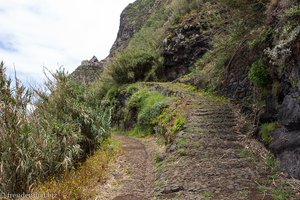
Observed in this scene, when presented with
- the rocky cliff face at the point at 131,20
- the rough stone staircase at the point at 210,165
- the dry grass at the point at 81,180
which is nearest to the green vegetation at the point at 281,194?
the rough stone staircase at the point at 210,165

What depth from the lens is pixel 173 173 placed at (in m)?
7.66

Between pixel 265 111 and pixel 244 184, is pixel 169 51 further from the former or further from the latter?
pixel 244 184

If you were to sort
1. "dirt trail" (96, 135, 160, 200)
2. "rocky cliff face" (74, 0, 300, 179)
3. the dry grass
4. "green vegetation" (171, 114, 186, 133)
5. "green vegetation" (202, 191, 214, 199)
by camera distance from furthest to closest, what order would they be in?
1. "green vegetation" (171, 114, 186, 133)
2. "dirt trail" (96, 135, 160, 200)
3. the dry grass
4. "rocky cliff face" (74, 0, 300, 179)
5. "green vegetation" (202, 191, 214, 199)

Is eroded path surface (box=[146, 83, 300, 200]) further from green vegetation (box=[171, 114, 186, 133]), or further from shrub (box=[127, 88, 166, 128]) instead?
shrub (box=[127, 88, 166, 128])

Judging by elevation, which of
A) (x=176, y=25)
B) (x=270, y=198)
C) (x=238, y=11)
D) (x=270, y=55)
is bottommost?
(x=270, y=198)

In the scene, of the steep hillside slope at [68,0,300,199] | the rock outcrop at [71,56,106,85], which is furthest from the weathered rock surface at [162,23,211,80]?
the rock outcrop at [71,56,106,85]

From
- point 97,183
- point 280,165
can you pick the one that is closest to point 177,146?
point 97,183

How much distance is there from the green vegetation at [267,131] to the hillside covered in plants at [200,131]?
3 cm

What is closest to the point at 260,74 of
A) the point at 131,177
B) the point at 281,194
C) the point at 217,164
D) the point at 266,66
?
the point at 266,66

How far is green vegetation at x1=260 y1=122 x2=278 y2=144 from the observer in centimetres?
755

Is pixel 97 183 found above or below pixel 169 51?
below

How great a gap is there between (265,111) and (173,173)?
8.29 feet

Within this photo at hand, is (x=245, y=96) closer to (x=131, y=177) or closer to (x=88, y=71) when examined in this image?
(x=131, y=177)

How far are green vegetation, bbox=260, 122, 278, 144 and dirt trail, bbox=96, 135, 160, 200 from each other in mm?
2586
